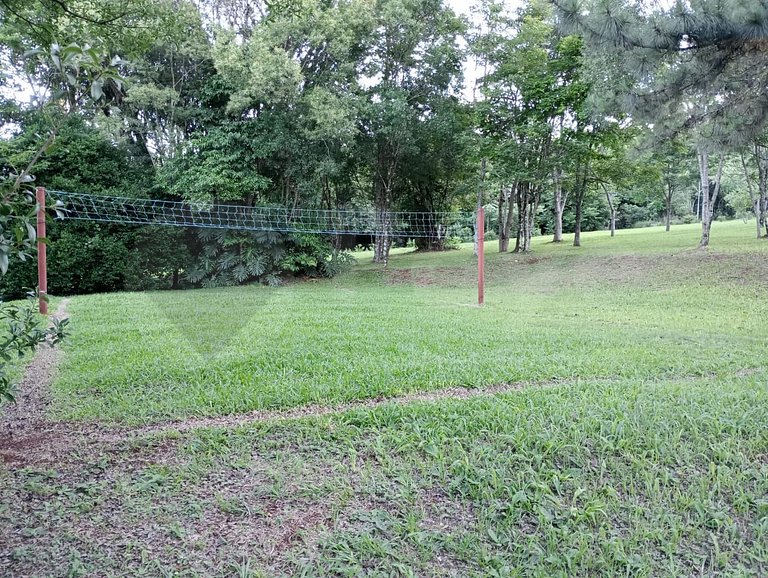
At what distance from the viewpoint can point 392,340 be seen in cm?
475

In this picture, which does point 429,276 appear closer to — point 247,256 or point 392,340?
point 247,256

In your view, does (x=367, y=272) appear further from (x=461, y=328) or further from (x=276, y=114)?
(x=461, y=328)

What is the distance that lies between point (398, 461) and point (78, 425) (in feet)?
6.01

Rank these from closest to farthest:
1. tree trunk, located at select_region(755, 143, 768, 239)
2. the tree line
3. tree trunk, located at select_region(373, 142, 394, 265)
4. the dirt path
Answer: the dirt path, the tree line, tree trunk, located at select_region(755, 143, 768, 239), tree trunk, located at select_region(373, 142, 394, 265)

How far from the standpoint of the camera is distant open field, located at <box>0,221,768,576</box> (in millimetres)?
1716

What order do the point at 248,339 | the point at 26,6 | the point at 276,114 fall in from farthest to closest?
the point at 276,114 → the point at 248,339 → the point at 26,6

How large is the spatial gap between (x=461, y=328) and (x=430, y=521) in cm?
369

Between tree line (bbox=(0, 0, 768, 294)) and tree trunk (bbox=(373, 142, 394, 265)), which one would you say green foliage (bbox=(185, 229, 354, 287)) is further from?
tree trunk (bbox=(373, 142, 394, 265))

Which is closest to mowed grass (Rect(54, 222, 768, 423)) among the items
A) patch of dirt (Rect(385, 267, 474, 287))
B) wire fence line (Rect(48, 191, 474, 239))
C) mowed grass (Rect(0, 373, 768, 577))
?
mowed grass (Rect(0, 373, 768, 577))

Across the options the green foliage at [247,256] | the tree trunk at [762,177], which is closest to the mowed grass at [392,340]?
the green foliage at [247,256]

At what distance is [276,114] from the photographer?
1112cm

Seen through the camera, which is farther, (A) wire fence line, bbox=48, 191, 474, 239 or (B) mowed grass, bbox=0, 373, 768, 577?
(A) wire fence line, bbox=48, 191, 474, 239

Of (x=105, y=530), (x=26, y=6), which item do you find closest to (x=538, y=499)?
(x=105, y=530)

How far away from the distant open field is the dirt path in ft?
0.06
